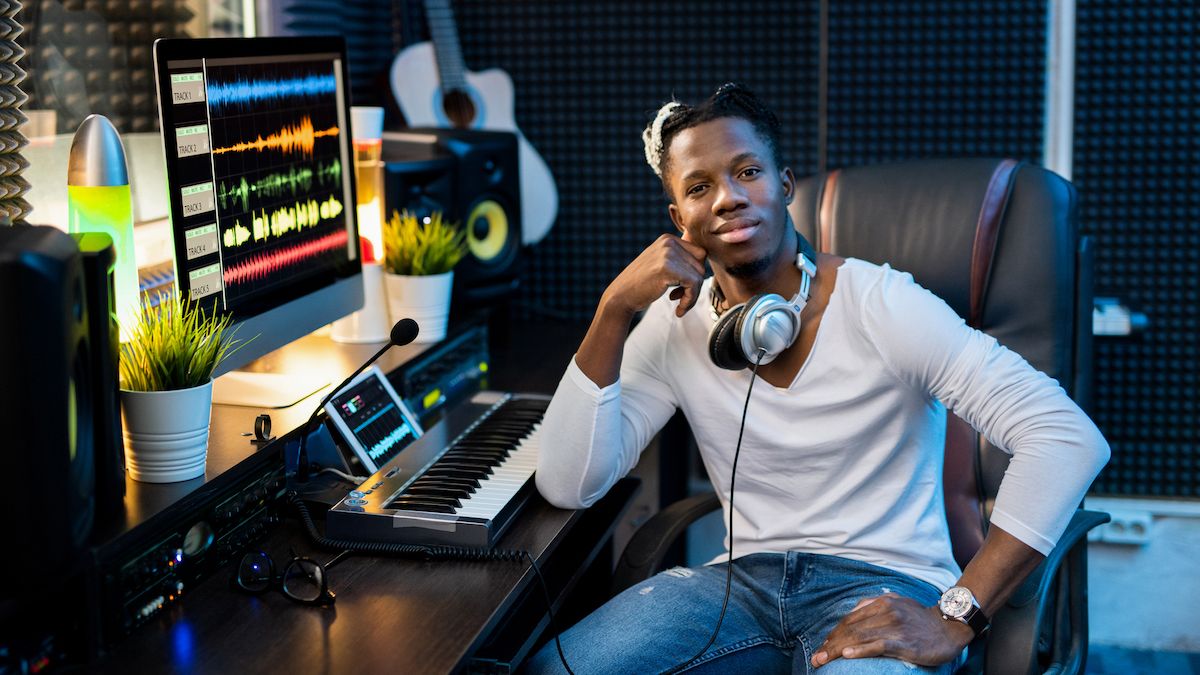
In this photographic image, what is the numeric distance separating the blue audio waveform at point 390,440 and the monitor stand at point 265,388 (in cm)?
14

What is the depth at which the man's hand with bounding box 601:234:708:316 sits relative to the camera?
5.84 feet

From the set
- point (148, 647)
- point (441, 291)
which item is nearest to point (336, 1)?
point (441, 291)

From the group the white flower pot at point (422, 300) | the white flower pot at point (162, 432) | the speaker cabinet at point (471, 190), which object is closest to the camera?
the white flower pot at point (162, 432)

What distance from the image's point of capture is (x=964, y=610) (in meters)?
1.59

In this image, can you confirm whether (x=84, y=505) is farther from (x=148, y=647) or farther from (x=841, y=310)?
(x=841, y=310)

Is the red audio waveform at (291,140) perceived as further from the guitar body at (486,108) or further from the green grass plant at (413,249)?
the guitar body at (486,108)

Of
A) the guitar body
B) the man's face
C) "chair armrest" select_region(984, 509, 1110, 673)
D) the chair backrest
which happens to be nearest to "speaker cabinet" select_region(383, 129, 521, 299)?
the guitar body

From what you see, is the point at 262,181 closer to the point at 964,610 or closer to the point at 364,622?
the point at 364,622

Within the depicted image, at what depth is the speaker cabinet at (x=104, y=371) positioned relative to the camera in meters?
1.27

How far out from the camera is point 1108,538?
3061mm

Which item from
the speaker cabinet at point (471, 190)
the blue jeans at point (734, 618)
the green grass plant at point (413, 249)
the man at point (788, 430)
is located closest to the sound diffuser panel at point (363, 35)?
the speaker cabinet at point (471, 190)

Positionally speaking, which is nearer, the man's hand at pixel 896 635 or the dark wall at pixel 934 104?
the man's hand at pixel 896 635

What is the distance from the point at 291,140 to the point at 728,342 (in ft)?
2.61

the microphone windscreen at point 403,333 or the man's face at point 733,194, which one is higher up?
the man's face at point 733,194
